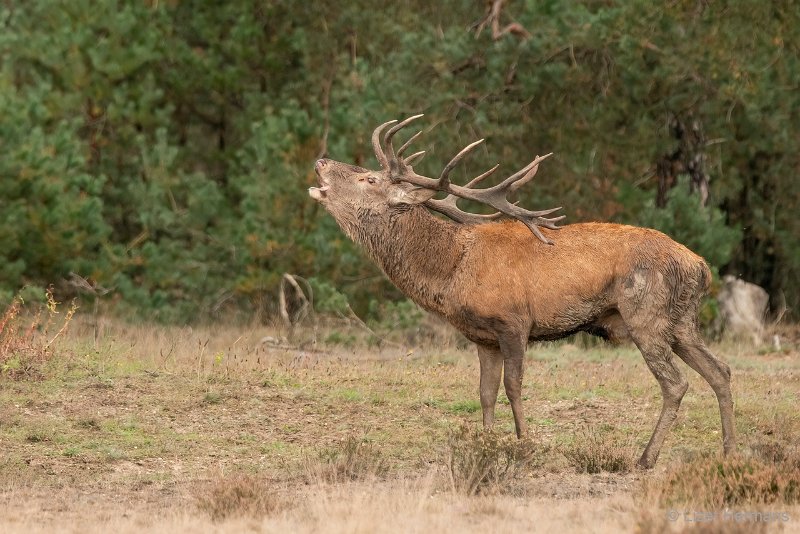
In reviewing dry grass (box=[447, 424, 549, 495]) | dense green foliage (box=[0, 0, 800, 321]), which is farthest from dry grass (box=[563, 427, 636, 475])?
dense green foliage (box=[0, 0, 800, 321])

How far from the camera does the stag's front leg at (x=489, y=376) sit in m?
10.9

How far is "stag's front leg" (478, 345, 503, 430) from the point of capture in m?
10.9

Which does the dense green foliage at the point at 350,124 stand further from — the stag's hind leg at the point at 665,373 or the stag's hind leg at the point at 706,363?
the stag's hind leg at the point at 665,373

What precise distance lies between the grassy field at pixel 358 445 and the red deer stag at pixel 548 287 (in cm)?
68

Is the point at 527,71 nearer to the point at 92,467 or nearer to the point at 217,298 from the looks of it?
the point at 217,298

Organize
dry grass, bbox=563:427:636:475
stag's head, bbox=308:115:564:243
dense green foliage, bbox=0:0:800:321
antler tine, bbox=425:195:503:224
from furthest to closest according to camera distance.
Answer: dense green foliage, bbox=0:0:800:321 < antler tine, bbox=425:195:503:224 < stag's head, bbox=308:115:564:243 < dry grass, bbox=563:427:636:475

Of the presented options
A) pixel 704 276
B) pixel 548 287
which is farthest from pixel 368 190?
pixel 704 276

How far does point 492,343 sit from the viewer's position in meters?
10.8

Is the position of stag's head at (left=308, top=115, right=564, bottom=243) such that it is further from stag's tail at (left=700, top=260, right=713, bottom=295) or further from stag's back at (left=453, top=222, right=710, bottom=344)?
stag's tail at (left=700, top=260, right=713, bottom=295)

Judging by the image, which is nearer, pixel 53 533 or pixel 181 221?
pixel 53 533

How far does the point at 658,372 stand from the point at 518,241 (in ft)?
5.15

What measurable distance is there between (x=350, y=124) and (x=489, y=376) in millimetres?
10249

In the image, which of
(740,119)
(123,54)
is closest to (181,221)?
(123,54)

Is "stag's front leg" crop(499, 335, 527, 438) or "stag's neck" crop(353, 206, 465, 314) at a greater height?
"stag's neck" crop(353, 206, 465, 314)
